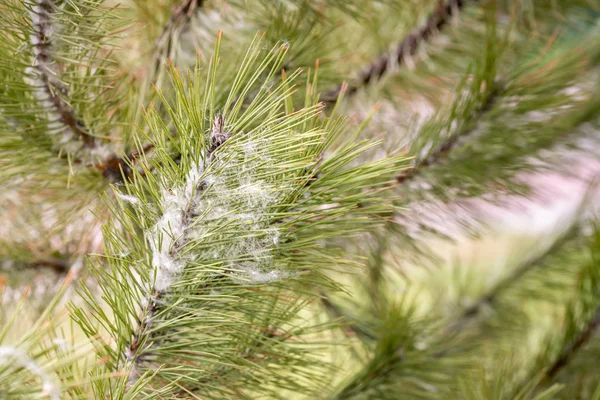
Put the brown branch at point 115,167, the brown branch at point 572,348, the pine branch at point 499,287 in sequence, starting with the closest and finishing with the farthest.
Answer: the brown branch at point 115,167
the brown branch at point 572,348
the pine branch at point 499,287

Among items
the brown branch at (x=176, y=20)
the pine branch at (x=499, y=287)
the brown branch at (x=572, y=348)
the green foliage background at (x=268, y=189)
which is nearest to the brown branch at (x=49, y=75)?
the green foliage background at (x=268, y=189)

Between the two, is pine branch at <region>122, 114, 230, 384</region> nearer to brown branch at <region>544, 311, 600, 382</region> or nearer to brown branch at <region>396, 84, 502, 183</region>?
brown branch at <region>396, 84, 502, 183</region>

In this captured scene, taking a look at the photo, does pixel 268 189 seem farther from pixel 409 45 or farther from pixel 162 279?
pixel 409 45

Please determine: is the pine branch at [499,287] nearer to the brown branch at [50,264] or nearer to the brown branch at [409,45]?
the brown branch at [409,45]

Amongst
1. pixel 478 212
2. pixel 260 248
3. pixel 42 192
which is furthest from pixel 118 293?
pixel 478 212

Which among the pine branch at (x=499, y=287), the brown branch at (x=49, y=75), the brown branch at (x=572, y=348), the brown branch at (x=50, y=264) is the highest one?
the brown branch at (x=49, y=75)

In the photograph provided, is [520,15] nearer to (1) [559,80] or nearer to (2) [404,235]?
(1) [559,80]

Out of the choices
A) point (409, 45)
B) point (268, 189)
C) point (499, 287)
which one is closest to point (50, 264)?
point (268, 189)

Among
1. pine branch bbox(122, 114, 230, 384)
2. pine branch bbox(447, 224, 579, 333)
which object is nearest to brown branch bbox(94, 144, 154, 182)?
pine branch bbox(122, 114, 230, 384)
